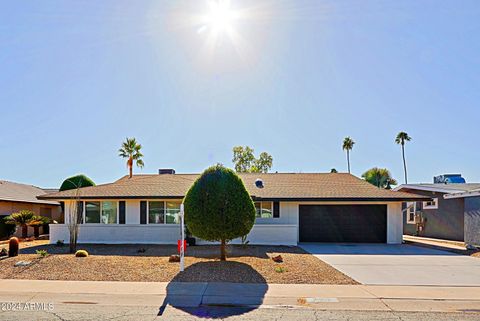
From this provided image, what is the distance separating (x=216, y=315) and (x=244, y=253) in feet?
25.3

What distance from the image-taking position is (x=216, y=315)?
675 centimetres

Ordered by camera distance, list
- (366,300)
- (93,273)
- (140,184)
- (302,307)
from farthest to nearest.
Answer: (140,184) → (93,273) → (366,300) → (302,307)

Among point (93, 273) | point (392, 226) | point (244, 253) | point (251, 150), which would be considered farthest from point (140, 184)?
point (251, 150)

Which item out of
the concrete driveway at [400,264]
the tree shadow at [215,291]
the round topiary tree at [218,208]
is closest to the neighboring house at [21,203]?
the round topiary tree at [218,208]

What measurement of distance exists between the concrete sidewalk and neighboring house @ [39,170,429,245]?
877 cm

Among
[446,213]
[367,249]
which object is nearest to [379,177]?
[446,213]

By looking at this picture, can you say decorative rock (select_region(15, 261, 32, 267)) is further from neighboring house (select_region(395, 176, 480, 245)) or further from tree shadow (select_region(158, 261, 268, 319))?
neighboring house (select_region(395, 176, 480, 245))

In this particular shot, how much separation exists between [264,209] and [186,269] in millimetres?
8738

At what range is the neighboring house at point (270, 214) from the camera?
59.5ft

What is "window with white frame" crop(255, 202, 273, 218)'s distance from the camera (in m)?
18.9

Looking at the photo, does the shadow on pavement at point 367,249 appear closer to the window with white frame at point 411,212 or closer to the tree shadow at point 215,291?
the tree shadow at point 215,291

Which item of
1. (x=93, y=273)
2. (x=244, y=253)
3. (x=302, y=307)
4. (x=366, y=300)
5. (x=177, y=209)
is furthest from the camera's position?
(x=177, y=209)

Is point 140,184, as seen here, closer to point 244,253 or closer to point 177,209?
point 177,209

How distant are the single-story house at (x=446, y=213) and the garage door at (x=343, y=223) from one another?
2.91 meters
